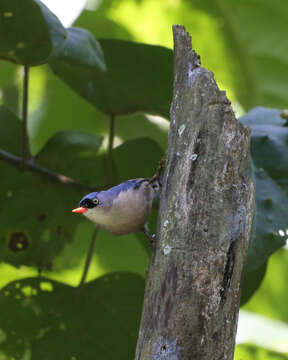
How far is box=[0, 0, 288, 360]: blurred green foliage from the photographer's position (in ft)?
4.81

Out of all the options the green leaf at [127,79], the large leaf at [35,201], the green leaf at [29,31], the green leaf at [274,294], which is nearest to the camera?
the green leaf at [29,31]

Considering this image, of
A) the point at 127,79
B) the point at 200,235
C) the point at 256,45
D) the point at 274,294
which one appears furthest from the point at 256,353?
the point at 256,45

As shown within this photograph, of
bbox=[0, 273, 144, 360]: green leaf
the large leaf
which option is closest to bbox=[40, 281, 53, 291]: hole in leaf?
bbox=[0, 273, 144, 360]: green leaf

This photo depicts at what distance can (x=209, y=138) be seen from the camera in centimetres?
108

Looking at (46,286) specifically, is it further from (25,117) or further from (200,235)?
(200,235)

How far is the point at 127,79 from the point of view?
1723 mm

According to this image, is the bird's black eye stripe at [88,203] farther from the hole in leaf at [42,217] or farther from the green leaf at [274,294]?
the green leaf at [274,294]

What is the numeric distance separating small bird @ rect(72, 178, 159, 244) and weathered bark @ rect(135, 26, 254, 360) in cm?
19

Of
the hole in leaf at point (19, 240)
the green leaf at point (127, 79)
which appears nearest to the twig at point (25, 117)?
the green leaf at point (127, 79)

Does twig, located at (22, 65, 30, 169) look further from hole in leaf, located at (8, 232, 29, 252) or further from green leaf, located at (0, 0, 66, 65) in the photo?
hole in leaf, located at (8, 232, 29, 252)

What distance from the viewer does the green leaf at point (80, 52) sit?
1423mm

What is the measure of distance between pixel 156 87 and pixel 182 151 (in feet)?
2.08

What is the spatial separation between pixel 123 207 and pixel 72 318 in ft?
1.48

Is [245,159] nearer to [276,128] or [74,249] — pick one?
[276,128]
